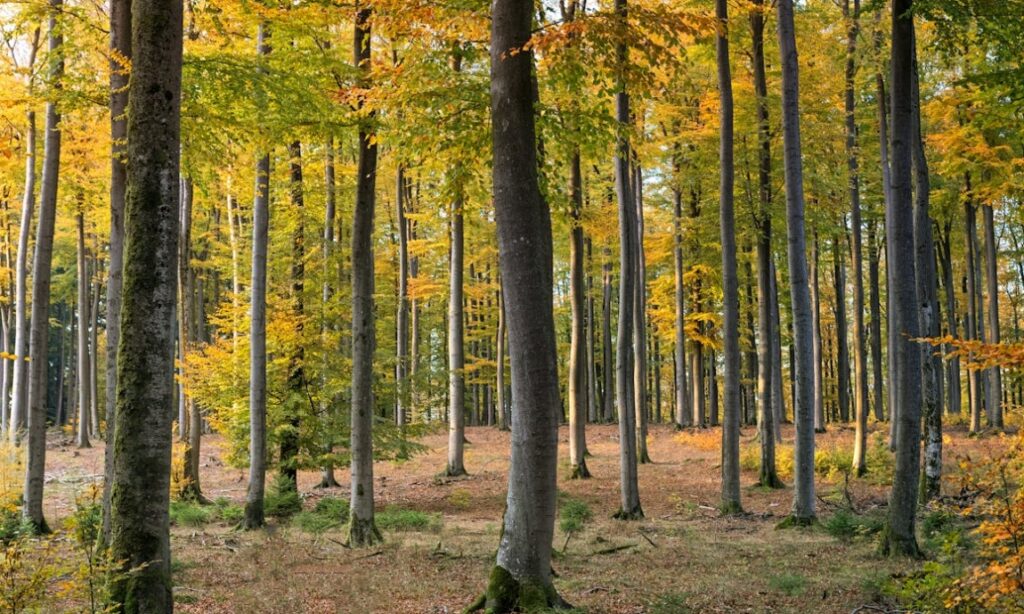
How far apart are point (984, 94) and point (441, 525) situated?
10064mm

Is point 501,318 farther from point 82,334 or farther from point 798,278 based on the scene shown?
point 82,334

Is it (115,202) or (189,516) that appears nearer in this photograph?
(115,202)

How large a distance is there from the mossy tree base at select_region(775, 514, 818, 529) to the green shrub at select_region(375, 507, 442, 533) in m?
5.28

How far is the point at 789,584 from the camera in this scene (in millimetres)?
7473

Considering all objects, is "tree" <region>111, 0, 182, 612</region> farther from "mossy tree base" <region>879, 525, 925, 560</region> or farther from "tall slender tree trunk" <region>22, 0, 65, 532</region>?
"mossy tree base" <region>879, 525, 925, 560</region>

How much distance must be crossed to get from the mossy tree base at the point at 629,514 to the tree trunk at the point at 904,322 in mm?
4219

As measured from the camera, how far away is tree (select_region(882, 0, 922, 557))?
8.59 meters

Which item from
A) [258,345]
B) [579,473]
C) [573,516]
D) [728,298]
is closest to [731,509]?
[573,516]

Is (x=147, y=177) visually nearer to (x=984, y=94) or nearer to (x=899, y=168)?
(x=899, y=168)

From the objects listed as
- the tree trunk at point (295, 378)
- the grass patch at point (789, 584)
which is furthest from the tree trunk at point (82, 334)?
the grass patch at point (789, 584)

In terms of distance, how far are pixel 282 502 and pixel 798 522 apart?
8616 millimetres

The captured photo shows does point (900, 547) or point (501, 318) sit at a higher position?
point (501, 318)

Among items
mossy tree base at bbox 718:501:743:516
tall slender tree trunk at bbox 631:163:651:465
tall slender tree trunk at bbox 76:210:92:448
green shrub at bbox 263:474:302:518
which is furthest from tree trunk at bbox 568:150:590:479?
tall slender tree trunk at bbox 76:210:92:448

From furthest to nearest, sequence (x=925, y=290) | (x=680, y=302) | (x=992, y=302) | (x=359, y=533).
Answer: (x=680, y=302)
(x=992, y=302)
(x=925, y=290)
(x=359, y=533)
